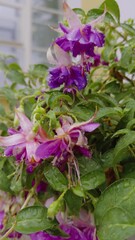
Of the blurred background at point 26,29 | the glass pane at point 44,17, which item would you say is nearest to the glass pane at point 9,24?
the blurred background at point 26,29

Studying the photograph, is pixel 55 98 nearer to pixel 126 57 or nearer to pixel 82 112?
pixel 82 112

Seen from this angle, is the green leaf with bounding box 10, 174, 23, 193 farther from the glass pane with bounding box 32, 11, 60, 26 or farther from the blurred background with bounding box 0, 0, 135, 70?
the glass pane with bounding box 32, 11, 60, 26

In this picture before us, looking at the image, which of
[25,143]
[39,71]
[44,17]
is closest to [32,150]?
[25,143]

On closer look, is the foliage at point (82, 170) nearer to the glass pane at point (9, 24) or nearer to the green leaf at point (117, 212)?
the green leaf at point (117, 212)

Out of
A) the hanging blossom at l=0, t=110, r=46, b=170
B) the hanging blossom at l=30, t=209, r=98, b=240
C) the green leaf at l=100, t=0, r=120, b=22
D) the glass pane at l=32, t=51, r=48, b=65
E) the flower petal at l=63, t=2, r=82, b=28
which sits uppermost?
the glass pane at l=32, t=51, r=48, b=65

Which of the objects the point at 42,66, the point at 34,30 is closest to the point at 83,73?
the point at 42,66

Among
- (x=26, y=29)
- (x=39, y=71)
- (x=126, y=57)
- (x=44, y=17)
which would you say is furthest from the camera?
(x=44, y=17)

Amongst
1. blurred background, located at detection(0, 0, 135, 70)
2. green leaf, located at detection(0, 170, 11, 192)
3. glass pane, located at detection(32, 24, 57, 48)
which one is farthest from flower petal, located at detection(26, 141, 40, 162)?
glass pane, located at detection(32, 24, 57, 48)
